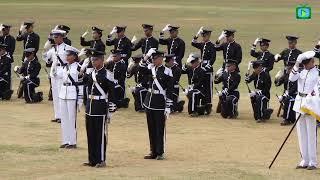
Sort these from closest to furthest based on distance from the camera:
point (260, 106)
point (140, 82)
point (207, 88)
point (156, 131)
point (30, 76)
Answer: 1. point (156, 131)
2. point (260, 106)
3. point (207, 88)
4. point (140, 82)
5. point (30, 76)

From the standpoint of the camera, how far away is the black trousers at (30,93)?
80.6 feet

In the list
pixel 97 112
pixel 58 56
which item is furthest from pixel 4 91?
pixel 97 112

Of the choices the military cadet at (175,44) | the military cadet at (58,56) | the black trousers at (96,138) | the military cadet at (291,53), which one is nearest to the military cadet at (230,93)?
the military cadet at (291,53)

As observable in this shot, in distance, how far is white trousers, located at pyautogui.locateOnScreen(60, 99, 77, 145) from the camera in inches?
707

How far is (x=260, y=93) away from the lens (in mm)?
22406

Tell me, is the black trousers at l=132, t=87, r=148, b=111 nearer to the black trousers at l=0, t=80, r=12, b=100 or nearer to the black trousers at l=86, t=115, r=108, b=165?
the black trousers at l=0, t=80, r=12, b=100

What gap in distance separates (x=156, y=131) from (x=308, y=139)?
9.55 ft

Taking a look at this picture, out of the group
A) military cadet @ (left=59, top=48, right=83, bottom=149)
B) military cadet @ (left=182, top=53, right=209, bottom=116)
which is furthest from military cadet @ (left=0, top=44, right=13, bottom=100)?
military cadet @ (left=59, top=48, right=83, bottom=149)

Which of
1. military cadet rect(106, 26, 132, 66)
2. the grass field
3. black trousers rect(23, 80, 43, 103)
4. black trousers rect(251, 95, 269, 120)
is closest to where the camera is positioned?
the grass field

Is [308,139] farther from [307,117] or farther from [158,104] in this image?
[158,104]

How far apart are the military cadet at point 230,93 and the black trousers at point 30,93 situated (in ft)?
17.4

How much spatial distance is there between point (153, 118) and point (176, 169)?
1902 mm

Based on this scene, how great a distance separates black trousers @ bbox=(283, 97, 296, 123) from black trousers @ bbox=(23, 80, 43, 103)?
7.07m

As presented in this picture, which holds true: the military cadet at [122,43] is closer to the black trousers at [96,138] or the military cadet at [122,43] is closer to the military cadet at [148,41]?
the military cadet at [148,41]
